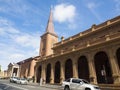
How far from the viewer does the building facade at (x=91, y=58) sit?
21975 millimetres

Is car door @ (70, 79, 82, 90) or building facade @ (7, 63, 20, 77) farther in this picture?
building facade @ (7, 63, 20, 77)

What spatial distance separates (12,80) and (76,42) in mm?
18449

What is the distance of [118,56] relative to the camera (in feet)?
76.3

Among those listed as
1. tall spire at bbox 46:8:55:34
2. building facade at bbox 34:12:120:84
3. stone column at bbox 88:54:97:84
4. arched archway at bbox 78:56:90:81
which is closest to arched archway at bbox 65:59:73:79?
building facade at bbox 34:12:120:84

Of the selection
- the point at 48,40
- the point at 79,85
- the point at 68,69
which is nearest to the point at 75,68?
the point at 68,69

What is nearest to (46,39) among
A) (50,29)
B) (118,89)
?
(50,29)

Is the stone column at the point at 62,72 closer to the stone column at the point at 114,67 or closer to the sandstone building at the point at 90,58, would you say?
the sandstone building at the point at 90,58

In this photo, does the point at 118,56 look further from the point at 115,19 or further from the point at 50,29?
the point at 50,29

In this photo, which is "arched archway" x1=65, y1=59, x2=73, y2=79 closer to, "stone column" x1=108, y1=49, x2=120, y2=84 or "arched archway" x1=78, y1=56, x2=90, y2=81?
"arched archway" x1=78, y1=56, x2=90, y2=81

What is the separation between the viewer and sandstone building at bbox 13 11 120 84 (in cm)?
2202

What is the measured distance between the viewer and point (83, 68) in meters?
29.6

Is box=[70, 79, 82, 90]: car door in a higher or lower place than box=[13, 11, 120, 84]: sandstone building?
lower

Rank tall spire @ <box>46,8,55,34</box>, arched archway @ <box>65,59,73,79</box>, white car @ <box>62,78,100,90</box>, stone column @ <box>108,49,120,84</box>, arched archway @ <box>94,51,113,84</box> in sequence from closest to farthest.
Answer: white car @ <box>62,78,100,90</box>, stone column @ <box>108,49,120,84</box>, arched archway @ <box>94,51,113,84</box>, arched archway @ <box>65,59,73,79</box>, tall spire @ <box>46,8,55,34</box>

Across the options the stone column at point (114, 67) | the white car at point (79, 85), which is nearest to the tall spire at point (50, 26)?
the stone column at point (114, 67)
